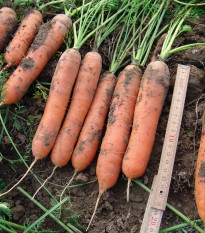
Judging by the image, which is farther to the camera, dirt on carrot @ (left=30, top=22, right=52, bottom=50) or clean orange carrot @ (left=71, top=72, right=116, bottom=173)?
dirt on carrot @ (left=30, top=22, right=52, bottom=50)

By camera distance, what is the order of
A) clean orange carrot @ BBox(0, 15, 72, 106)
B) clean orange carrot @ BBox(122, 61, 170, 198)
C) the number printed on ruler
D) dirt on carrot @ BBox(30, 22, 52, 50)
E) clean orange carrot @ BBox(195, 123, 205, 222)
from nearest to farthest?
clean orange carrot @ BBox(195, 123, 205, 222), the number printed on ruler, clean orange carrot @ BBox(122, 61, 170, 198), clean orange carrot @ BBox(0, 15, 72, 106), dirt on carrot @ BBox(30, 22, 52, 50)

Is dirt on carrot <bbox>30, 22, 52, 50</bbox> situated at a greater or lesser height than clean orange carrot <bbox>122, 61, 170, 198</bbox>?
greater

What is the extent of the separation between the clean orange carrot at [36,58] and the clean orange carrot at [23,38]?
0.40 ft

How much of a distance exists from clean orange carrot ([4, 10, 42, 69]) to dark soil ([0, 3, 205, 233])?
46cm

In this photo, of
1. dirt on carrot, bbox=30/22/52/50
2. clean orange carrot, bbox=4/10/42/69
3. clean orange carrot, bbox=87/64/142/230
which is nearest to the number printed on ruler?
clean orange carrot, bbox=87/64/142/230

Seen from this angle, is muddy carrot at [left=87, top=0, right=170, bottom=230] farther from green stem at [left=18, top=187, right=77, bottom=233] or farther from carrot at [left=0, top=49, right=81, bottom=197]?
carrot at [left=0, top=49, right=81, bottom=197]

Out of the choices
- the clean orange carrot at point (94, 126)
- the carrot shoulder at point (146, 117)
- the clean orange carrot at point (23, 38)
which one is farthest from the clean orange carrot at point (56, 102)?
the carrot shoulder at point (146, 117)

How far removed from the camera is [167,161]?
245cm

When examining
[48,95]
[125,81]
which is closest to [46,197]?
[48,95]

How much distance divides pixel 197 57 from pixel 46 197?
6.48ft

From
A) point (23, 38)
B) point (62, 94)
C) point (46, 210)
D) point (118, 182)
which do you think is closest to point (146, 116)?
point (118, 182)

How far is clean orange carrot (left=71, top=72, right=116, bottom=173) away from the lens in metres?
2.65

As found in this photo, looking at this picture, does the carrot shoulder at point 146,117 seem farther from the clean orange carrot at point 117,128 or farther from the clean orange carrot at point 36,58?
the clean orange carrot at point 36,58

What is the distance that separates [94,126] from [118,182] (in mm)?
567
